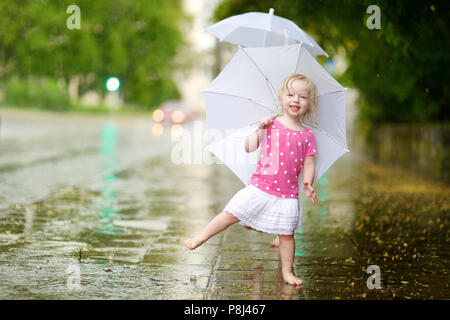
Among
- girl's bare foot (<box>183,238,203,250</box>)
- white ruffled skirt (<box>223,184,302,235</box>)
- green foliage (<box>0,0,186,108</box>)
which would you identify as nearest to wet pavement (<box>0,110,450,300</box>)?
girl's bare foot (<box>183,238,203,250</box>)

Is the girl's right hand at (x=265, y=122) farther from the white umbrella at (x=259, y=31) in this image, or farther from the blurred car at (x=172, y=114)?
the blurred car at (x=172, y=114)

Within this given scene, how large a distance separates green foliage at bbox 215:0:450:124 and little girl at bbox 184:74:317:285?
1.72 metres

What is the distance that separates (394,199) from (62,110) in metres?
41.6

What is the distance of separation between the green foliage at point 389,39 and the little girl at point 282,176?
5.65 ft

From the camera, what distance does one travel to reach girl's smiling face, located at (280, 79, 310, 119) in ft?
16.9

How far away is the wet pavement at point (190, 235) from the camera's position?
186 inches

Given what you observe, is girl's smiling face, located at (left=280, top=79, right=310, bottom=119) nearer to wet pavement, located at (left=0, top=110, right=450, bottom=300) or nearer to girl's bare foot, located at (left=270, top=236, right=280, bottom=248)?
wet pavement, located at (left=0, top=110, right=450, bottom=300)

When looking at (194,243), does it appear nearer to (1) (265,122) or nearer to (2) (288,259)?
(2) (288,259)

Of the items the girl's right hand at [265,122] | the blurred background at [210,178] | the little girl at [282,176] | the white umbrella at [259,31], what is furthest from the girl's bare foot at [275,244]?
the white umbrella at [259,31]

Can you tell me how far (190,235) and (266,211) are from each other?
190cm

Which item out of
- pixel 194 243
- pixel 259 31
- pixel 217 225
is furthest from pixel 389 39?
pixel 194 243

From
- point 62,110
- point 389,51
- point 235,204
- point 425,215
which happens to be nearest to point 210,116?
point 235,204

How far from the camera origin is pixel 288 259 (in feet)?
16.6

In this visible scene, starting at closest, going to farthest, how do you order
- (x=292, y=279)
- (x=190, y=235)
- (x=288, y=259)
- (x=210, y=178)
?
(x=292, y=279) → (x=288, y=259) → (x=190, y=235) → (x=210, y=178)
